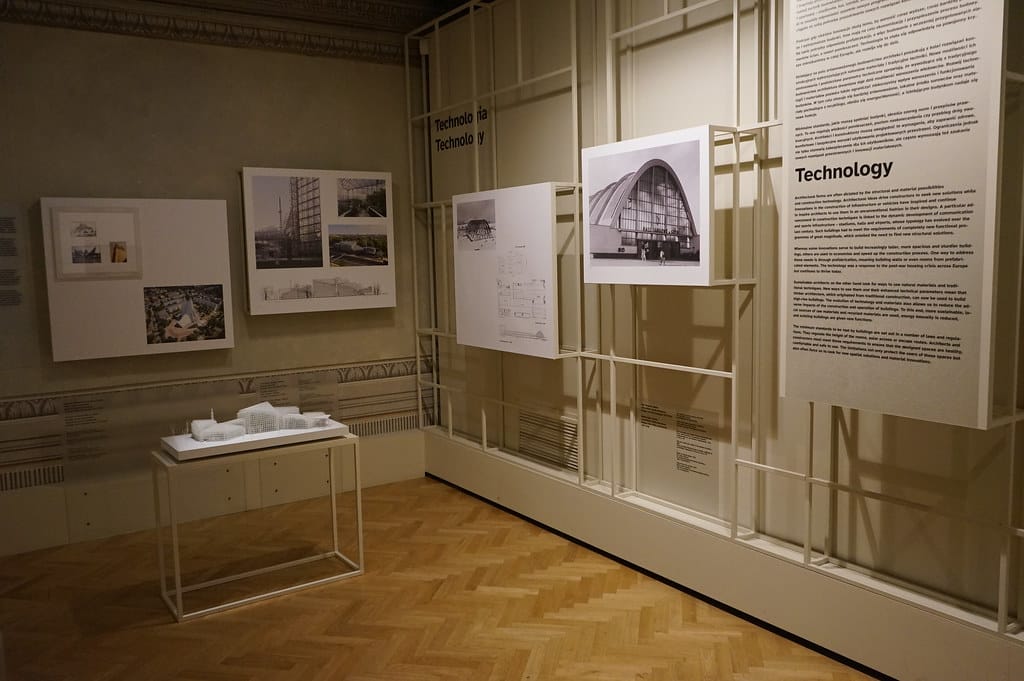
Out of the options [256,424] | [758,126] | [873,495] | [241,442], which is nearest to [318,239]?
[256,424]

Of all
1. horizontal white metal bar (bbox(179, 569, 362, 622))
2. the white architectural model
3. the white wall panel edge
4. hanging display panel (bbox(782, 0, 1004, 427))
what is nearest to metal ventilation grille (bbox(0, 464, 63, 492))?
the white architectural model

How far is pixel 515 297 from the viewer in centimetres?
599

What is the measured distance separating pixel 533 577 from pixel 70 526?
11.6ft

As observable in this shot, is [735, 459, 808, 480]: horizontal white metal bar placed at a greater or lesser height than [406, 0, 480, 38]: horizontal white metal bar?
lesser

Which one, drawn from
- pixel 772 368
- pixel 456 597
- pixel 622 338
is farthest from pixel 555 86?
pixel 456 597

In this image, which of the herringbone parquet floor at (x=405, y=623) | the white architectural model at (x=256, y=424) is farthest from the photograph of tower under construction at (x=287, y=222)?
the herringbone parquet floor at (x=405, y=623)

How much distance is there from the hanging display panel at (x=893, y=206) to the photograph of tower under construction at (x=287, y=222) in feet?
14.4

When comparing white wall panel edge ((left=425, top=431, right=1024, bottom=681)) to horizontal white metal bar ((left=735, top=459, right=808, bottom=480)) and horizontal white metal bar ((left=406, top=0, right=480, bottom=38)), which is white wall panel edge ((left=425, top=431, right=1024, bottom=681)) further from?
horizontal white metal bar ((left=406, top=0, right=480, bottom=38))

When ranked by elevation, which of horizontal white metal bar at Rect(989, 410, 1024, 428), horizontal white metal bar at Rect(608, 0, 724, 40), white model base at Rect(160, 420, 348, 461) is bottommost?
white model base at Rect(160, 420, 348, 461)

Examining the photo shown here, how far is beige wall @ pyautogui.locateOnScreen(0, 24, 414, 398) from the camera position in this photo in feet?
20.0

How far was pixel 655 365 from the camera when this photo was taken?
502 centimetres

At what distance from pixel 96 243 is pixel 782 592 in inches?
207

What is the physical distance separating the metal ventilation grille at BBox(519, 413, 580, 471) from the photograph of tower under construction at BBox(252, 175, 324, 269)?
2271 millimetres

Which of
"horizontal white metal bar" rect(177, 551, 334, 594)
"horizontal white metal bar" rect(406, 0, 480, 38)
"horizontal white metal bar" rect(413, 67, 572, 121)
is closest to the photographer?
"horizontal white metal bar" rect(177, 551, 334, 594)
